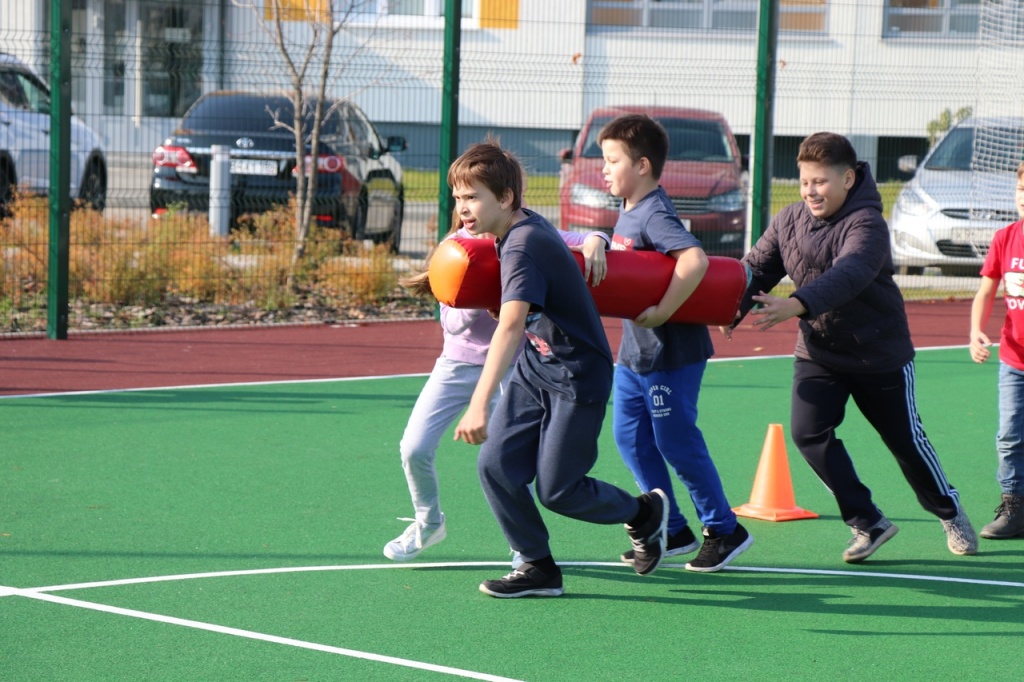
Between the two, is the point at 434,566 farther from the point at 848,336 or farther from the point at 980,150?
the point at 980,150

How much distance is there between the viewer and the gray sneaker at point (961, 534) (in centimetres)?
564

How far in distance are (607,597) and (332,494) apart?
6.09ft

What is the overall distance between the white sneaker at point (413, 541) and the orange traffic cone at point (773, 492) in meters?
1.60

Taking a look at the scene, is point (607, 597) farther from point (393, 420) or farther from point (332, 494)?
point (393, 420)

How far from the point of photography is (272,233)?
501 inches

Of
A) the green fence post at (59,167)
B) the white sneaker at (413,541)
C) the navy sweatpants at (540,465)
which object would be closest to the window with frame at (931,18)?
the green fence post at (59,167)

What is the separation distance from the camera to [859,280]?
5113 millimetres

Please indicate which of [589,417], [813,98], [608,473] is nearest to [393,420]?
[608,473]

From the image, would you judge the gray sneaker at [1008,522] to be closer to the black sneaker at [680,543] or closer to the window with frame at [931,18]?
the black sneaker at [680,543]

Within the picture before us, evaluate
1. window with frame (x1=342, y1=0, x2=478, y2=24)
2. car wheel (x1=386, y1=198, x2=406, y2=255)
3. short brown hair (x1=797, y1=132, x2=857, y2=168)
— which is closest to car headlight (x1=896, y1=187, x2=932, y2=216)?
window with frame (x1=342, y1=0, x2=478, y2=24)

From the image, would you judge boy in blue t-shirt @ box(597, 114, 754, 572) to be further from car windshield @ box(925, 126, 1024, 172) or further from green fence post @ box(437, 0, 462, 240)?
car windshield @ box(925, 126, 1024, 172)

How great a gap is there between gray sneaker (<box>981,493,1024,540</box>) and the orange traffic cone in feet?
2.50

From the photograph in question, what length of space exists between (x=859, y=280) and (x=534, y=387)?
1264 millimetres

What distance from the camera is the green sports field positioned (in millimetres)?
4371
